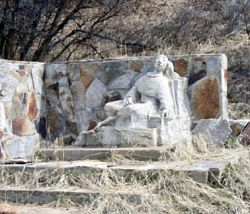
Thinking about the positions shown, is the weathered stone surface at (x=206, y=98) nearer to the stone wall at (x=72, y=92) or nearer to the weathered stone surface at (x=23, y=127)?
the stone wall at (x=72, y=92)

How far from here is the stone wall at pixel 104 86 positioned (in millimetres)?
7426

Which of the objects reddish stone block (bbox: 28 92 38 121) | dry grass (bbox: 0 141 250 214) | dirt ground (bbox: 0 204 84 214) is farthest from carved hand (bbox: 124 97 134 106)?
dirt ground (bbox: 0 204 84 214)

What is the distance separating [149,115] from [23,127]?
67.6 inches

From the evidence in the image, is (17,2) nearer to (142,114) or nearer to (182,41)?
(182,41)

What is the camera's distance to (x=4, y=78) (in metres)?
7.38

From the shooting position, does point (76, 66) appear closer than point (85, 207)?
No

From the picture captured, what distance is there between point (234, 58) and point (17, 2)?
12.5ft

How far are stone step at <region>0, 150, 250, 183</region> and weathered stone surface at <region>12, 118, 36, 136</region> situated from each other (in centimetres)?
146

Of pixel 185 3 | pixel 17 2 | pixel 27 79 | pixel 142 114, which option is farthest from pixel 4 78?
pixel 185 3

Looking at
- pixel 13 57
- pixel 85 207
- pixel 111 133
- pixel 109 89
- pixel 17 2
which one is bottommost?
pixel 85 207

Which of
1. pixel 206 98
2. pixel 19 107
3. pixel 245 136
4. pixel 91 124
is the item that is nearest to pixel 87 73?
pixel 91 124

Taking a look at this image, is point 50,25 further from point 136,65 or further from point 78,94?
point 136,65

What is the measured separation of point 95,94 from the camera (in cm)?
791

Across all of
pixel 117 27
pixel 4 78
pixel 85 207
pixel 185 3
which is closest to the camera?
pixel 85 207
